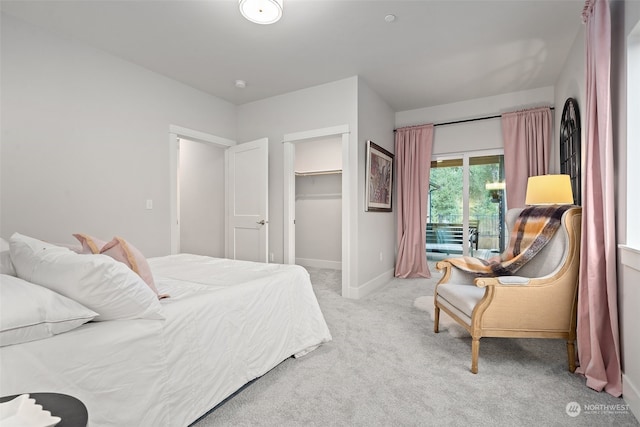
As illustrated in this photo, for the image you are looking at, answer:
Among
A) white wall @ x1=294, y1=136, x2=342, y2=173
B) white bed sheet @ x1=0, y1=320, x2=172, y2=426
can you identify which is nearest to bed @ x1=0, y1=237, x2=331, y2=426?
white bed sheet @ x1=0, y1=320, x2=172, y2=426

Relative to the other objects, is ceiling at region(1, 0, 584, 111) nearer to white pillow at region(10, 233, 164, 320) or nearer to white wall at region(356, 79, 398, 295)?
white wall at region(356, 79, 398, 295)

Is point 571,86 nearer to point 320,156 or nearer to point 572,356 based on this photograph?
point 572,356

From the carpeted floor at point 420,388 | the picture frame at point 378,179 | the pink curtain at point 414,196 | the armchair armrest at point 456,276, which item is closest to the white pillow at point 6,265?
the carpeted floor at point 420,388

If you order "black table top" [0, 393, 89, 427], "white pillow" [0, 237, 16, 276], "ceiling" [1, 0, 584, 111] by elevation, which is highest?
"ceiling" [1, 0, 584, 111]

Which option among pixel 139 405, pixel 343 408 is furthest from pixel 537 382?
pixel 139 405

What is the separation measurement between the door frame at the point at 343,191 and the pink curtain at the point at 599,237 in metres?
2.22

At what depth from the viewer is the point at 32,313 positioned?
3.20 ft

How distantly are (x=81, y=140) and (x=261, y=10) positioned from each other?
207cm

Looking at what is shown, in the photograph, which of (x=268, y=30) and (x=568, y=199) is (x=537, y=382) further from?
(x=268, y=30)

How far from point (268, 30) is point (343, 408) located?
293cm

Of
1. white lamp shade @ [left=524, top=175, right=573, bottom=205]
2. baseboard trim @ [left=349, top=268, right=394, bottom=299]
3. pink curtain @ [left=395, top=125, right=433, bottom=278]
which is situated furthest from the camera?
pink curtain @ [left=395, top=125, right=433, bottom=278]

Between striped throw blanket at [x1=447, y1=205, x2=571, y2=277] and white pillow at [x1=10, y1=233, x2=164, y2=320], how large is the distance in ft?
7.40

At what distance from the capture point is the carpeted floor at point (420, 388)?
1.52 metres

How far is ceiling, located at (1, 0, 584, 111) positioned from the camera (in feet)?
7.98
